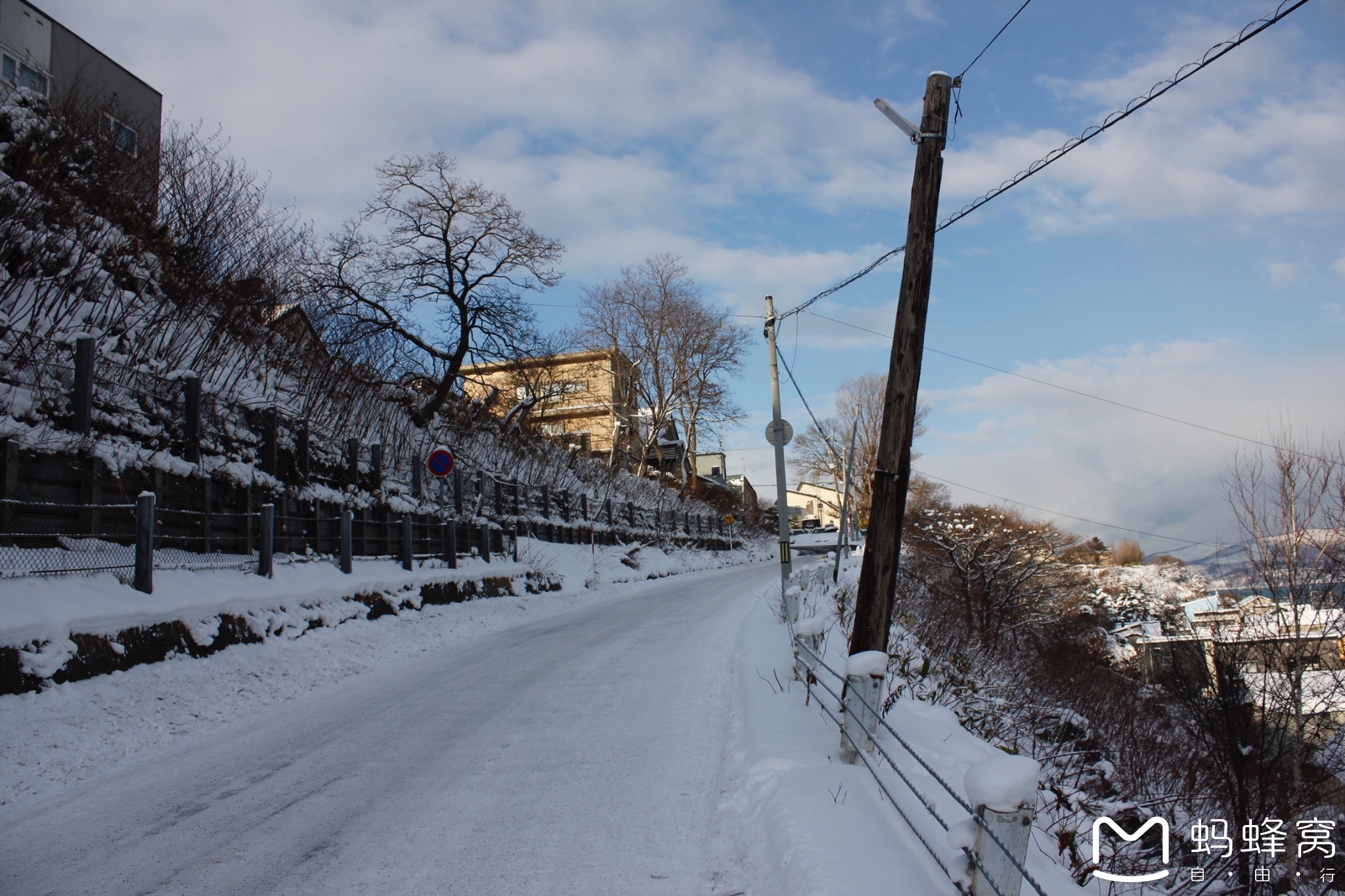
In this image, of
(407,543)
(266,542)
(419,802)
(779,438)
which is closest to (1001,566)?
(779,438)

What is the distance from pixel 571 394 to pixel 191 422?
63.1 feet

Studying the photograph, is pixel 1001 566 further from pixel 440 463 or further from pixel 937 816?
pixel 937 816

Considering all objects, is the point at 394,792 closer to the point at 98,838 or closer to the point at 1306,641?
the point at 98,838

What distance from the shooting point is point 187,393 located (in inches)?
448

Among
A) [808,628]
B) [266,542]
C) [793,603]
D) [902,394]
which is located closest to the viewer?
[902,394]

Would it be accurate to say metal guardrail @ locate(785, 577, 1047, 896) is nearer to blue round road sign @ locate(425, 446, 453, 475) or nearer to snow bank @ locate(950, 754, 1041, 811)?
snow bank @ locate(950, 754, 1041, 811)

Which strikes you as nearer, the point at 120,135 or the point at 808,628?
the point at 808,628

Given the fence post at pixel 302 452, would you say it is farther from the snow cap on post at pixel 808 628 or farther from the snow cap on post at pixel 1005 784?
the snow cap on post at pixel 1005 784

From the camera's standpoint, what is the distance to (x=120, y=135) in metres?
15.9

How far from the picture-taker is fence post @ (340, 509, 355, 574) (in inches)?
521

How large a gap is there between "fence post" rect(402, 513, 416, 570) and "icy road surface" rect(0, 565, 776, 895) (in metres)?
6.86

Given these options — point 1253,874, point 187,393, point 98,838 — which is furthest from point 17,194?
point 1253,874

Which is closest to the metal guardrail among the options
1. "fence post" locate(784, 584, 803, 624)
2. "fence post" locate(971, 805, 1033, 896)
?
"fence post" locate(971, 805, 1033, 896)

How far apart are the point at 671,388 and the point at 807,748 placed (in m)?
38.0
